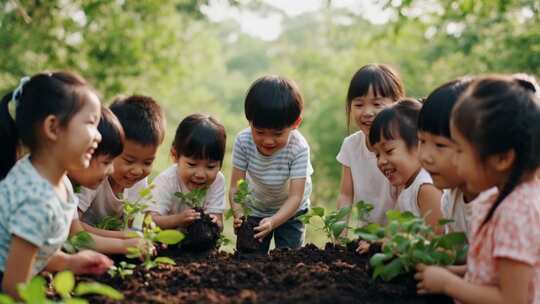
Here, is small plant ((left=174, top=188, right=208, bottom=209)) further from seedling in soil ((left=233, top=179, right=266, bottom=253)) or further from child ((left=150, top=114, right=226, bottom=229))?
seedling in soil ((left=233, top=179, right=266, bottom=253))

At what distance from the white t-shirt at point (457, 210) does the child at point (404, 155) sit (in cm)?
27

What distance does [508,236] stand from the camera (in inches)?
104

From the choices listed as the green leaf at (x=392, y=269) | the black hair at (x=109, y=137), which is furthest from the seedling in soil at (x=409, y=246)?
the black hair at (x=109, y=137)

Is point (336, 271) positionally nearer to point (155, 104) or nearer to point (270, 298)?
point (270, 298)

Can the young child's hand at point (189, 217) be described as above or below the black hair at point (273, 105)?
below

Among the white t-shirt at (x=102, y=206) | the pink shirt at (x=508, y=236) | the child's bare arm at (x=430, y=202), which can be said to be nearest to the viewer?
the pink shirt at (x=508, y=236)

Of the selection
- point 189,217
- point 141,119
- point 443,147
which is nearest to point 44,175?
point 141,119

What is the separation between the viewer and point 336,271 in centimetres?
340

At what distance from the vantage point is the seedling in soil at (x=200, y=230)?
420 cm

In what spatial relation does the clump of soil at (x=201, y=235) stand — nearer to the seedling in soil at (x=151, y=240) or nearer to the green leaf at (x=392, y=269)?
the seedling in soil at (x=151, y=240)

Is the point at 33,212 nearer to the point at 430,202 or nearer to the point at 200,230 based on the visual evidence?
the point at 200,230

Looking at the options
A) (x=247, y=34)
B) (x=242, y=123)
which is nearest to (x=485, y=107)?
(x=242, y=123)

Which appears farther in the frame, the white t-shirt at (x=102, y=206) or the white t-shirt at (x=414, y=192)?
the white t-shirt at (x=102, y=206)

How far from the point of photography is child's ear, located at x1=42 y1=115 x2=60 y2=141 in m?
2.77
